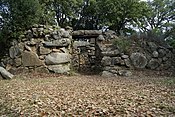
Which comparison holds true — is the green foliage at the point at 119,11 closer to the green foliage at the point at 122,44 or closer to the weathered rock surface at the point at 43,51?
the green foliage at the point at 122,44

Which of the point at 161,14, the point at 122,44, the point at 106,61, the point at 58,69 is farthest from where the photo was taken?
the point at 161,14

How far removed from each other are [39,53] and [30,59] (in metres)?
0.43

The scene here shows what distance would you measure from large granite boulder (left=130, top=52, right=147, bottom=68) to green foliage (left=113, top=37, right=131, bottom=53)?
1.23 ft

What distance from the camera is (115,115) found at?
3719 mm

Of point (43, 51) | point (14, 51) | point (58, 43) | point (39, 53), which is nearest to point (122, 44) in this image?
point (58, 43)

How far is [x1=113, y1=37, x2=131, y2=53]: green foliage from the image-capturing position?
36.4 ft

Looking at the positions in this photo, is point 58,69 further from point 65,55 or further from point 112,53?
point 112,53

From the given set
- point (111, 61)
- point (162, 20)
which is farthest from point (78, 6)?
point (162, 20)

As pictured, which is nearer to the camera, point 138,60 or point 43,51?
point 43,51

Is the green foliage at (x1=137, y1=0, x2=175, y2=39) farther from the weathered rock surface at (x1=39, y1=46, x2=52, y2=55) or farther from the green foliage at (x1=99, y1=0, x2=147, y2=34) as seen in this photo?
the weathered rock surface at (x1=39, y1=46, x2=52, y2=55)

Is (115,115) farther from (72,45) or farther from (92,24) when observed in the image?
(92,24)

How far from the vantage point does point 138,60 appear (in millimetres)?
10922

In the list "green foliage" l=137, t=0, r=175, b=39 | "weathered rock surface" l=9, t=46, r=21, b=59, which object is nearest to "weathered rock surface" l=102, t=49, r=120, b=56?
"weathered rock surface" l=9, t=46, r=21, b=59

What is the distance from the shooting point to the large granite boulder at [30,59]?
1034cm
